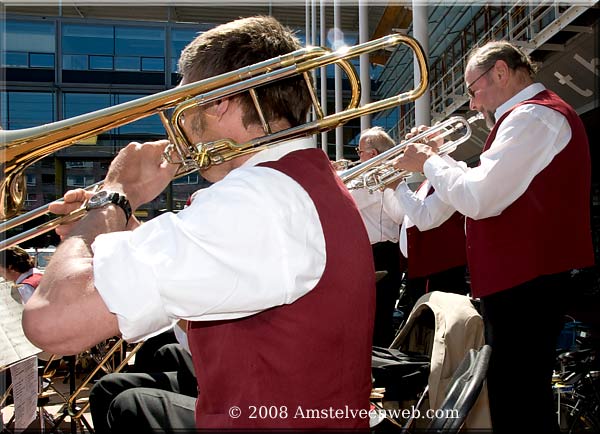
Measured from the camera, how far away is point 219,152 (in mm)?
1060

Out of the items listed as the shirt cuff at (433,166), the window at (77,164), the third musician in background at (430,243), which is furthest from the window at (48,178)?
the shirt cuff at (433,166)

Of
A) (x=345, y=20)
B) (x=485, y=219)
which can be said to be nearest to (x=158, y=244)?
(x=485, y=219)

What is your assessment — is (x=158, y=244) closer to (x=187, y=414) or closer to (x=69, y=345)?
(x=69, y=345)

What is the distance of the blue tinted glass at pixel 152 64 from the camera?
1279 cm

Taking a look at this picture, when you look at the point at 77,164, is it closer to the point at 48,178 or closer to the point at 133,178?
the point at 48,178

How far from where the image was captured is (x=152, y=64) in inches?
504

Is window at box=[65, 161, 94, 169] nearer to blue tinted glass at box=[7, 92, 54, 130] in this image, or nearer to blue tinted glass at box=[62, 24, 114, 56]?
blue tinted glass at box=[7, 92, 54, 130]

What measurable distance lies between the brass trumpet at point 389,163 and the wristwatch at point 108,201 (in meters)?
1.43

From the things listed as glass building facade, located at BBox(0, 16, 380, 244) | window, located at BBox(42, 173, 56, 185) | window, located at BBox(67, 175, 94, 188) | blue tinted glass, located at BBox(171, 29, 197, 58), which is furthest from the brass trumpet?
blue tinted glass, located at BBox(171, 29, 197, 58)

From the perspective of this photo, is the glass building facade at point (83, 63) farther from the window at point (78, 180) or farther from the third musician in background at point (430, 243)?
the third musician in background at point (430, 243)

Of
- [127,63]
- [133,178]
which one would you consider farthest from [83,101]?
[133,178]

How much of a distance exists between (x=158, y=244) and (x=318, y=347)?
1.07ft

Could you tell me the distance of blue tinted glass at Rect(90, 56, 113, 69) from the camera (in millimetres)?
12672

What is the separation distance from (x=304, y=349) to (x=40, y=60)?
13.9 m
